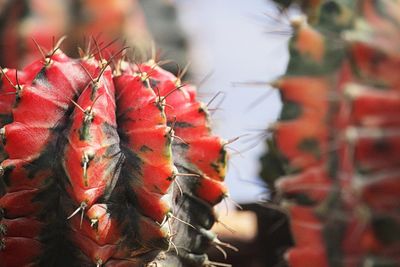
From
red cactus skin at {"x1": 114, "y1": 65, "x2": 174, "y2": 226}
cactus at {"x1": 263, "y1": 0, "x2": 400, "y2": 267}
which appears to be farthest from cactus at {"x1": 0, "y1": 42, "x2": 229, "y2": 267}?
cactus at {"x1": 263, "y1": 0, "x2": 400, "y2": 267}

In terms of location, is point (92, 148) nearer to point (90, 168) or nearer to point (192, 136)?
point (90, 168)

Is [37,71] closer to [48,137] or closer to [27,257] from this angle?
[48,137]

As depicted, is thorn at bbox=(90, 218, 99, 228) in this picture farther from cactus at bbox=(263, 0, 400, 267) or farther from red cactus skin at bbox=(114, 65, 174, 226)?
cactus at bbox=(263, 0, 400, 267)

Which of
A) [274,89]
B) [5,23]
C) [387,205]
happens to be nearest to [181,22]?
[5,23]

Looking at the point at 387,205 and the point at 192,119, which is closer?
the point at 387,205

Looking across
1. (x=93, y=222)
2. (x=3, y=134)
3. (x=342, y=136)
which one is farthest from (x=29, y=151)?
(x=342, y=136)

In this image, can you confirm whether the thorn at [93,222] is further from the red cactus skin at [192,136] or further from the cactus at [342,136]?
the cactus at [342,136]

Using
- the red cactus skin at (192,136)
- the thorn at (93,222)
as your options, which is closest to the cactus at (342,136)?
the red cactus skin at (192,136)
